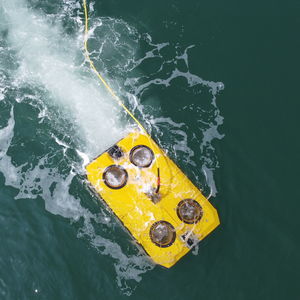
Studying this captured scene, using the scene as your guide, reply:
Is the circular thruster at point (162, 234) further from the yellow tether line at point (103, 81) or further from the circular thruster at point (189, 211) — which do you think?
the yellow tether line at point (103, 81)

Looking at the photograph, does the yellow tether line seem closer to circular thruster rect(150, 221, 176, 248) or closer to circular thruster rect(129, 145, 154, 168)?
circular thruster rect(129, 145, 154, 168)

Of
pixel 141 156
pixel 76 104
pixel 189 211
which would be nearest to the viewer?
pixel 189 211

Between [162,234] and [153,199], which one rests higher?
[153,199]

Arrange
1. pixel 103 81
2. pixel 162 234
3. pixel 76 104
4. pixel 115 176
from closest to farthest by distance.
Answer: pixel 162 234 → pixel 115 176 → pixel 76 104 → pixel 103 81

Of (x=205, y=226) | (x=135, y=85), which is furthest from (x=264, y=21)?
(x=205, y=226)

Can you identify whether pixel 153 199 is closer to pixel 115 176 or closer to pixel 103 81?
pixel 115 176

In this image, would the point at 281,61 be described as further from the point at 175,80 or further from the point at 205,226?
the point at 205,226

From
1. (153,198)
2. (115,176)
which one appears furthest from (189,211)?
(115,176)
